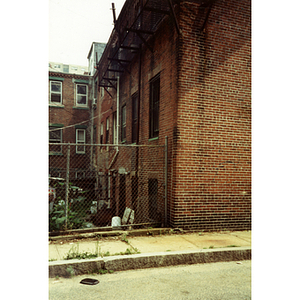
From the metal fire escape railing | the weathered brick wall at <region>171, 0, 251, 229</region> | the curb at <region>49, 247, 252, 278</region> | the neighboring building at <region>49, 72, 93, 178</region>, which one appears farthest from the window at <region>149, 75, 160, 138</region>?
the neighboring building at <region>49, 72, 93, 178</region>

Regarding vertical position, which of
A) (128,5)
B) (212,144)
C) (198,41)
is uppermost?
(128,5)

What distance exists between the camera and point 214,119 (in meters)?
7.04

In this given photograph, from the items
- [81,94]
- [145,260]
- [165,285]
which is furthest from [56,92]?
[165,285]

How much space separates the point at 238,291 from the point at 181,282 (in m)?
0.77

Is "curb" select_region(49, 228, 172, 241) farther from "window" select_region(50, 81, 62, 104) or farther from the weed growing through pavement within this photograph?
"window" select_region(50, 81, 62, 104)

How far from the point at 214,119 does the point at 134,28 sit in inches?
195

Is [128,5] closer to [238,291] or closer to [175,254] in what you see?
[175,254]

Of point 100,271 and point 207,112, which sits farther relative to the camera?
point 207,112

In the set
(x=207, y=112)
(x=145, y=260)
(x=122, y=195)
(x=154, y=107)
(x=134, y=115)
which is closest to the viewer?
(x=145, y=260)

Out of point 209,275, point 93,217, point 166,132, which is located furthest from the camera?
point 93,217

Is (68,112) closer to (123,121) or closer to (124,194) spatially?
(123,121)

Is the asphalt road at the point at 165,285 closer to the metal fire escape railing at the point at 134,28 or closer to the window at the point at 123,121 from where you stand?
the metal fire escape railing at the point at 134,28

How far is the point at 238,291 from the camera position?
362 cm

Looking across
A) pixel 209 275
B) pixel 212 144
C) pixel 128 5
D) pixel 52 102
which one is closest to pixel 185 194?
pixel 212 144
